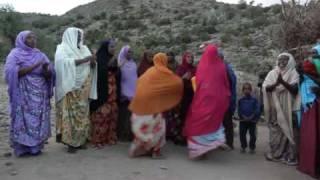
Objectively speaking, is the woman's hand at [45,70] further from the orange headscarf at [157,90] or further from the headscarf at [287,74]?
the headscarf at [287,74]

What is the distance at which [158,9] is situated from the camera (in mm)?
48219

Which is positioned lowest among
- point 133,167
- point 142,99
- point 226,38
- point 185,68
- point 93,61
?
point 133,167

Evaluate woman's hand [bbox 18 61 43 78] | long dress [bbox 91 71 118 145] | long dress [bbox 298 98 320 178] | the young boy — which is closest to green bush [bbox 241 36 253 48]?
the young boy

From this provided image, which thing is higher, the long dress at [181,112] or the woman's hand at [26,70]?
the woman's hand at [26,70]

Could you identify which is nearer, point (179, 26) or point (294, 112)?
point (294, 112)

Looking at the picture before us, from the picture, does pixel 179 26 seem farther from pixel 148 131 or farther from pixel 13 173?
pixel 13 173

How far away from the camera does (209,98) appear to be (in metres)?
8.67

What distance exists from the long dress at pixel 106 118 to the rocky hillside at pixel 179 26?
11.8 metres

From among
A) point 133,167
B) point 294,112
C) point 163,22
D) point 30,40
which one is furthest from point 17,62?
point 163,22

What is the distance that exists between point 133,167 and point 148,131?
62 centimetres

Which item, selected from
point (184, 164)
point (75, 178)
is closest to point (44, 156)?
point (75, 178)

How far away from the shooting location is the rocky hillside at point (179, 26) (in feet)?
91.4

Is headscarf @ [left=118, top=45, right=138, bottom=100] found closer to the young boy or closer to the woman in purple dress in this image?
the woman in purple dress

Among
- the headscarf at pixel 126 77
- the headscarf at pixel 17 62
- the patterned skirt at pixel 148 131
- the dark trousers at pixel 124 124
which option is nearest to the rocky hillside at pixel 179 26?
the dark trousers at pixel 124 124
